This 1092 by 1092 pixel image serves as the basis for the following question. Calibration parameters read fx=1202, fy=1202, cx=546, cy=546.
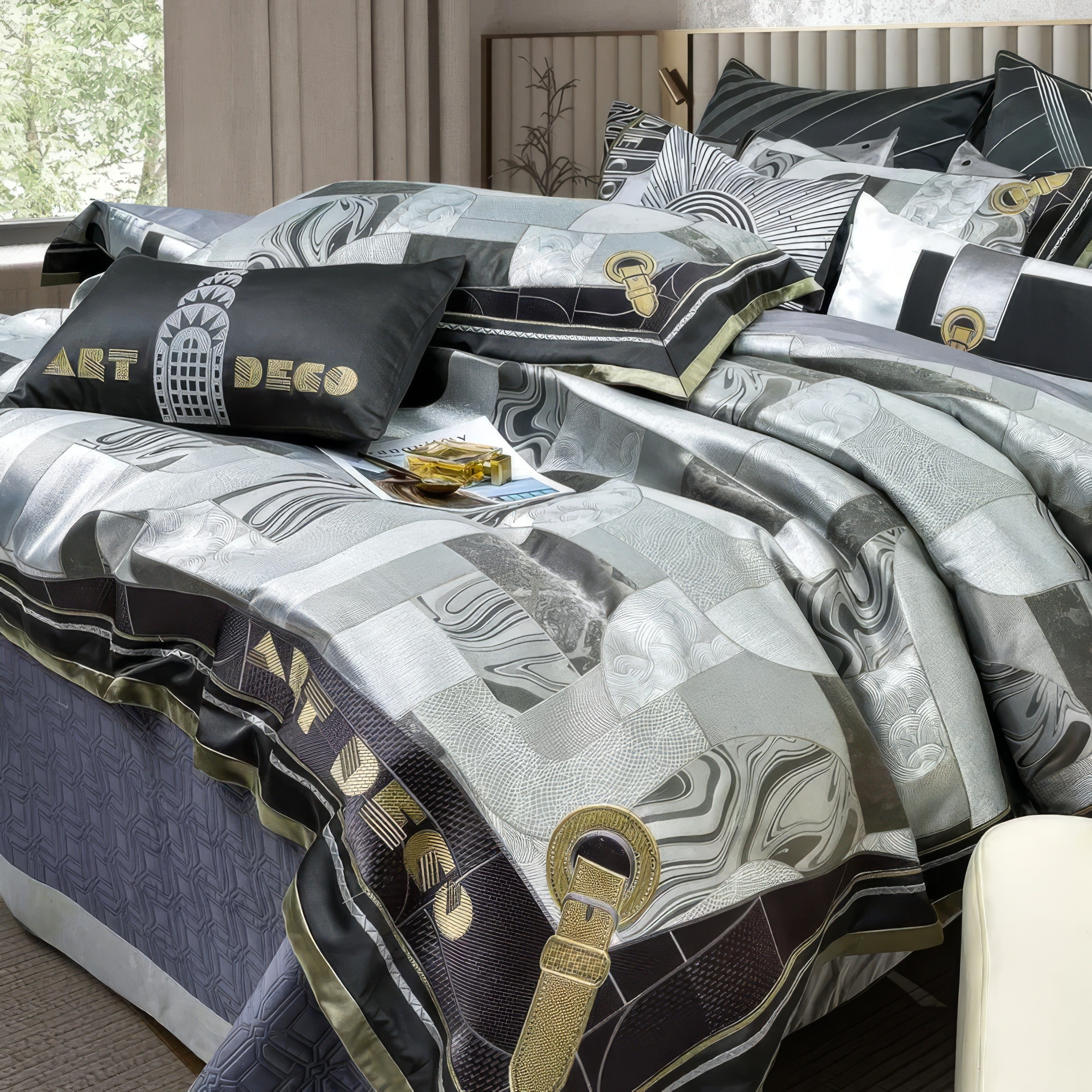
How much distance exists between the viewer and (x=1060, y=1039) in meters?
0.61

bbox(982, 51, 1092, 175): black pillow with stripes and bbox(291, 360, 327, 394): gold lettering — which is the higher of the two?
bbox(982, 51, 1092, 175): black pillow with stripes

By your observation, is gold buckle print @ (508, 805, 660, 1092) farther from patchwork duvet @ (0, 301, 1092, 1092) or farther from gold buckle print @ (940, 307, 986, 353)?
gold buckle print @ (940, 307, 986, 353)

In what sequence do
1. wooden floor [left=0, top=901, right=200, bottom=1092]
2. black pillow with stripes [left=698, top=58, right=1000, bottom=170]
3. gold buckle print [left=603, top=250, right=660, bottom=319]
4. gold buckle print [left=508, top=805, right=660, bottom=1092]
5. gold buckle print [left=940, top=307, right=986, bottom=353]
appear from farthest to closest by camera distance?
black pillow with stripes [left=698, top=58, right=1000, bottom=170] → gold buckle print [left=940, top=307, right=986, bottom=353] → gold buckle print [left=603, top=250, right=660, bottom=319] → wooden floor [left=0, top=901, right=200, bottom=1092] → gold buckle print [left=508, top=805, right=660, bottom=1092]

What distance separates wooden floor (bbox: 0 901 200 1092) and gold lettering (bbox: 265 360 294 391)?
28.9 inches

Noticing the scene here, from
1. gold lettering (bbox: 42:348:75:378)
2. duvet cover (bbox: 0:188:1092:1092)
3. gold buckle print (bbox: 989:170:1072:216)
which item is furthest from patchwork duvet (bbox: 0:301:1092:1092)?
gold buckle print (bbox: 989:170:1072:216)

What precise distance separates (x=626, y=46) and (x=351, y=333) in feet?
7.17

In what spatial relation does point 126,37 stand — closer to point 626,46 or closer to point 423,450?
point 626,46

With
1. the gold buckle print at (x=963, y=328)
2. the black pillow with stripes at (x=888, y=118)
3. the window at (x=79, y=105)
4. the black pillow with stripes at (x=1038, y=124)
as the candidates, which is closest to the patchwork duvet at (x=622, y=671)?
the gold buckle print at (x=963, y=328)

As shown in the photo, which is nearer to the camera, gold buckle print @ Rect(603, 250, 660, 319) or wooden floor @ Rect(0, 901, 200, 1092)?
wooden floor @ Rect(0, 901, 200, 1092)

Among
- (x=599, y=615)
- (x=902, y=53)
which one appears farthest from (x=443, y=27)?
(x=599, y=615)

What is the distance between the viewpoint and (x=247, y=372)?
1.47 metres

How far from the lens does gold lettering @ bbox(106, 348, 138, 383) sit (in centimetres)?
153

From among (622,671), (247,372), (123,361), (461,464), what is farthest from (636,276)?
(622,671)

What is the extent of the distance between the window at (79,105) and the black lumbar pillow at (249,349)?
175 centimetres
